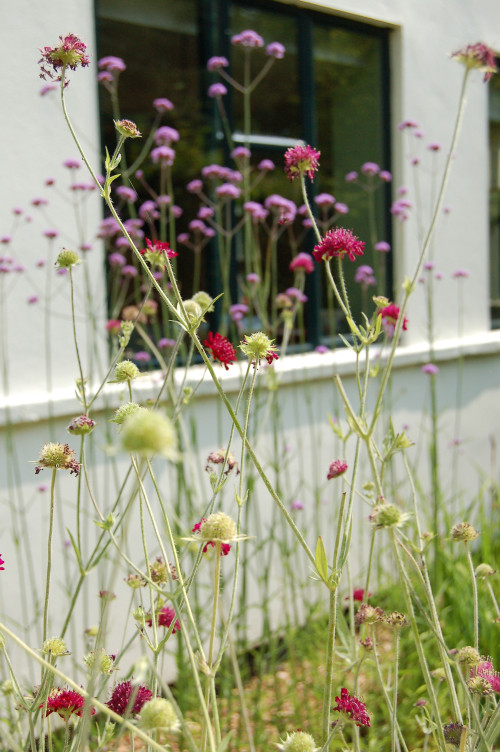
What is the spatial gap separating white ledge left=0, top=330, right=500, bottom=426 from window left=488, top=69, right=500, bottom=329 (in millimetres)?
583

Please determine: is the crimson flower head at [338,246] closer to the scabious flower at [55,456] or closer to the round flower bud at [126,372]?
the round flower bud at [126,372]

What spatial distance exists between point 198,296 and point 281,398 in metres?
1.89

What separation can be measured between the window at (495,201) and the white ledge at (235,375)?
22.9 inches

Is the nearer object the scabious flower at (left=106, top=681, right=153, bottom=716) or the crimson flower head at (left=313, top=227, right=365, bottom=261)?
the scabious flower at (left=106, top=681, right=153, bottom=716)

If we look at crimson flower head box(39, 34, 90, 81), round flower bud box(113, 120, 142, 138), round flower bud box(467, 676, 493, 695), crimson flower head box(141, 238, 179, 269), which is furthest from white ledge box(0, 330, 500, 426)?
round flower bud box(467, 676, 493, 695)

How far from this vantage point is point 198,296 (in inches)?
56.4

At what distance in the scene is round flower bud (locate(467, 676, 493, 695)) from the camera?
40.6 inches

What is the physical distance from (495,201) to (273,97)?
1873mm

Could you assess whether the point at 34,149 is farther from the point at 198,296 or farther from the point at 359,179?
the point at 359,179

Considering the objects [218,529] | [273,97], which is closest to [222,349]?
[218,529]

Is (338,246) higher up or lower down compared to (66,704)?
higher up

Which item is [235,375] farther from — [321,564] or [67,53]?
[321,564]

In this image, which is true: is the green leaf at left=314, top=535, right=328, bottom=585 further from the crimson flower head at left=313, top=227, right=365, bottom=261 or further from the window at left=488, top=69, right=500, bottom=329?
the window at left=488, top=69, right=500, bottom=329

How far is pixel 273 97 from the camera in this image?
4.46m
